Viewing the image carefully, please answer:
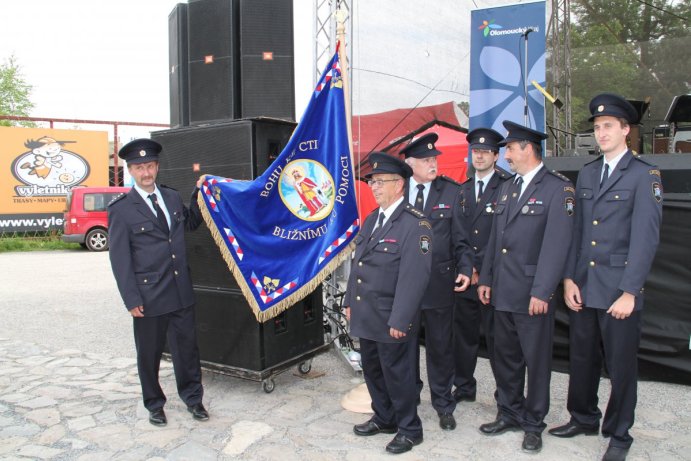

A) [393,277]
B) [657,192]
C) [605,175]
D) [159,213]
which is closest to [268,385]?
[159,213]

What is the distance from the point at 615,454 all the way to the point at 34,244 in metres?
15.6

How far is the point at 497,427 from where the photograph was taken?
330 cm

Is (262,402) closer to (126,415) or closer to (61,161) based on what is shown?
(126,415)

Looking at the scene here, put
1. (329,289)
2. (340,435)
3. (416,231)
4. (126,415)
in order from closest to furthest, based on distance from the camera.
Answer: (416,231)
(340,435)
(126,415)
(329,289)

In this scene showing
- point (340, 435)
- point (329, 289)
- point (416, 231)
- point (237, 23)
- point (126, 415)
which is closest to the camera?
point (416, 231)

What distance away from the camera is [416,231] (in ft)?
9.84

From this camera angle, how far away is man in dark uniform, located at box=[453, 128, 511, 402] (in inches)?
143

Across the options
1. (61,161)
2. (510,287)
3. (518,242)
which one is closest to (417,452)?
(510,287)

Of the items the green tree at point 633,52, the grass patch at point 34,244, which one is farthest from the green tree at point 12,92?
the green tree at point 633,52

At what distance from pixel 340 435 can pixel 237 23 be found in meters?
2.87

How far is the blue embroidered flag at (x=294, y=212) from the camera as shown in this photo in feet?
12.2

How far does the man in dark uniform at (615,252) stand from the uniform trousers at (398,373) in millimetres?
947

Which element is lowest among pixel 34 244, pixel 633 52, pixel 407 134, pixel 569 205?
pixel 34 244

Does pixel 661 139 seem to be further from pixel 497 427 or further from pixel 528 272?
pixel 497 427
